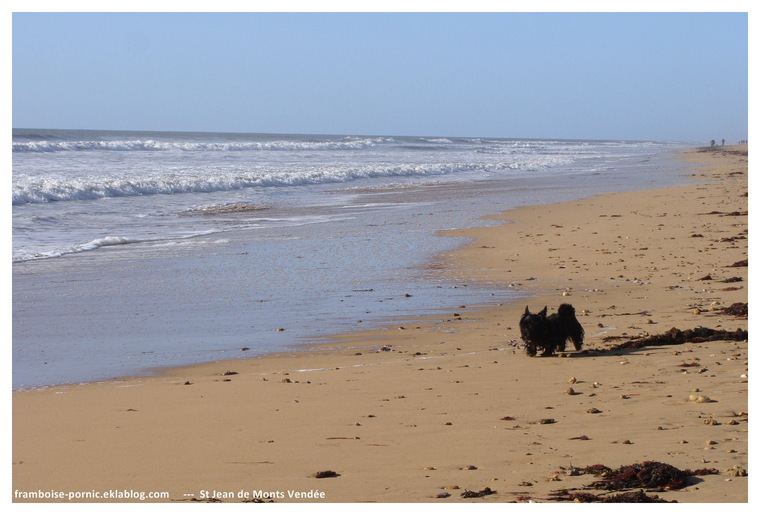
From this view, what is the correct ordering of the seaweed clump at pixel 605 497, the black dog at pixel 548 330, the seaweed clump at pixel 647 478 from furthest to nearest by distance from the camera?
the black dog at pixel 548 330
the seaweed clump at pixel 647 478
the seaweed clump at pixel 605 497

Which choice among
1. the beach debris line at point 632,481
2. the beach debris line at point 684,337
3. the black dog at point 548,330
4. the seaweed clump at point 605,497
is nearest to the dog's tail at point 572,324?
the black dog at point 548,330

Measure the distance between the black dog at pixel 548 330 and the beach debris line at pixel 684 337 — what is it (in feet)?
1.41

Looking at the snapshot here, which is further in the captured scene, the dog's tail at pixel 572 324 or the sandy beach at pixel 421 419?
the dog's tail at pixel 572 324

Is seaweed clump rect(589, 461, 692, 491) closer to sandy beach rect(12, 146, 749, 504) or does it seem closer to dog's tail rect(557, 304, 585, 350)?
sandy beach rect(12, 146, 749, 504)

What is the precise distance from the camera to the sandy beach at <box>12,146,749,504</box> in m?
3.78

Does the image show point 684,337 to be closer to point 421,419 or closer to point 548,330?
point 548,330

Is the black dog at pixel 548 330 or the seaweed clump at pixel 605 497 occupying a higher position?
the black dog at pixel 548 330

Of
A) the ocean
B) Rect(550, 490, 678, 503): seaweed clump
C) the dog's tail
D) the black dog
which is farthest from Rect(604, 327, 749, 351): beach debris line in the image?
Rect(550, 490, 678, 503): seaweed clump

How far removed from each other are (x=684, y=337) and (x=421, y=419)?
9.49ft

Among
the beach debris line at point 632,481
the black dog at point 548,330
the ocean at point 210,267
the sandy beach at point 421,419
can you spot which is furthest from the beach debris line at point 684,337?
the beach debris line at point 632,481

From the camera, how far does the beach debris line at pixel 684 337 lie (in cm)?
646

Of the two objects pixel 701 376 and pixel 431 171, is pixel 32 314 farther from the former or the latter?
pixel 431 171

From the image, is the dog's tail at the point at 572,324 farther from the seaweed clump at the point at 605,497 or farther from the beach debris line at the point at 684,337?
the seaweed clump at the point at 605,497

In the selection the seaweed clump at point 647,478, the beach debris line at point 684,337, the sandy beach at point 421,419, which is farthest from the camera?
the beach debris line at point 684,337
